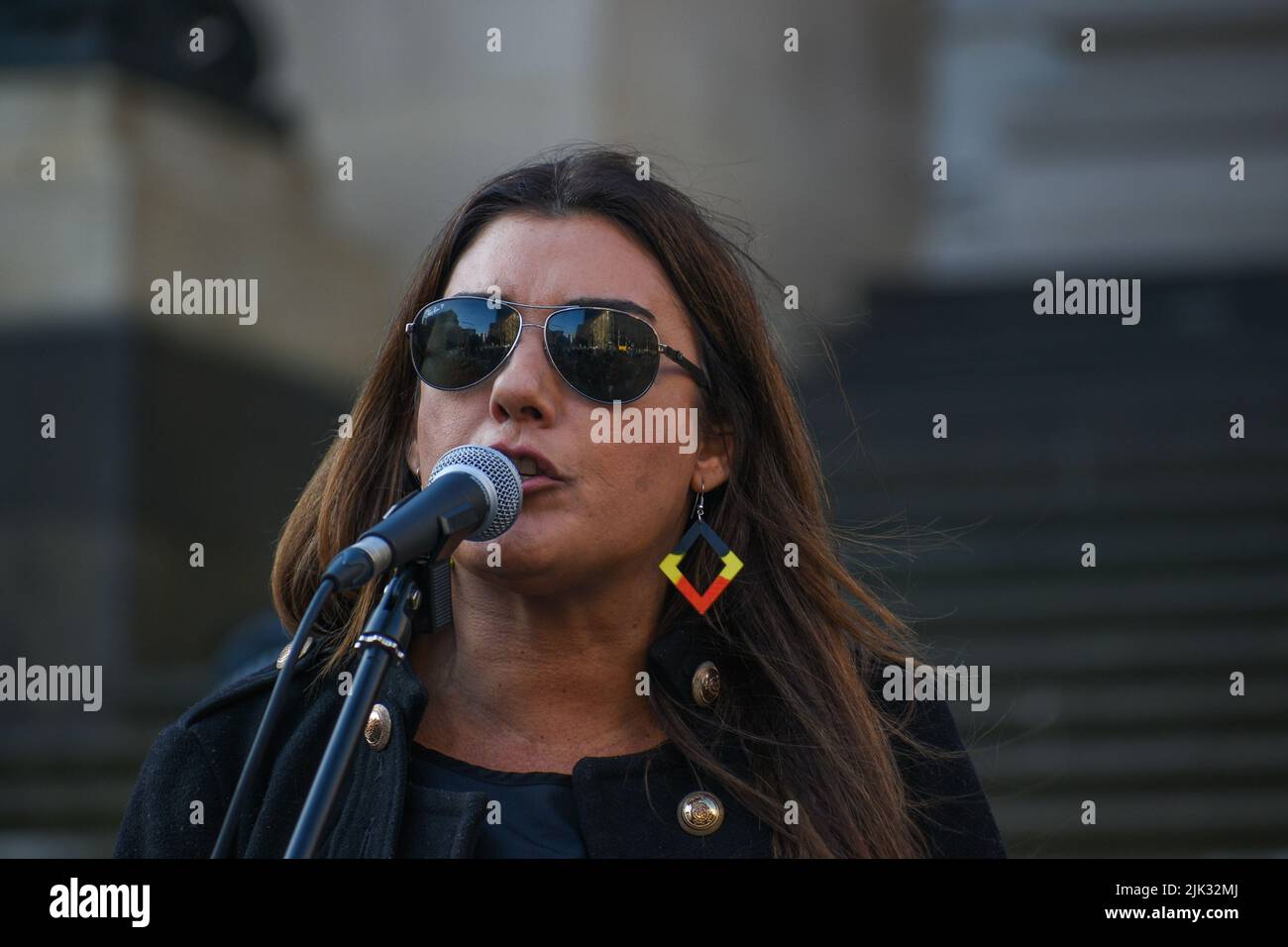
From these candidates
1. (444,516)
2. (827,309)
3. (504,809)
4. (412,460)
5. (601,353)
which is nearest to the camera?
(444,516)

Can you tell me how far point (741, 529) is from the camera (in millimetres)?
3490

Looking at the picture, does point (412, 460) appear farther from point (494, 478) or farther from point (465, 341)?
point (494, 478)

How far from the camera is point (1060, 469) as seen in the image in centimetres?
968

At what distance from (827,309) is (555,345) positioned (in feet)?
31.3

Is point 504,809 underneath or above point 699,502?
underneath

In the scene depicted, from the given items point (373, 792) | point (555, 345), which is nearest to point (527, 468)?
point (555, 345)

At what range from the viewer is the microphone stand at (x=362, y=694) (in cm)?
214

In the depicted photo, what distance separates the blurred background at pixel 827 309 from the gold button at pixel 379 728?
3872mm

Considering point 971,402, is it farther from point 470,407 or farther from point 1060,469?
point 470,407

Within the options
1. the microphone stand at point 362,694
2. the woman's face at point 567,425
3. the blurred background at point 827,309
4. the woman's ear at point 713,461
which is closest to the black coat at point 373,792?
the woman's face at point 567,425

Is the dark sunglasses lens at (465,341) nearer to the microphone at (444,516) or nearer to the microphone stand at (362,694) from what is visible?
the microphone at (444,516)

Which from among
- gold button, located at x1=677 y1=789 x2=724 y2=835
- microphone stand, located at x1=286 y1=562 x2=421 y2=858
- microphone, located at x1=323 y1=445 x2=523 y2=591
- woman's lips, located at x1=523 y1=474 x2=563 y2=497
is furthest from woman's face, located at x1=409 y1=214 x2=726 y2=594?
microphone stand, located at x1=286 y1=562 x2=421 y2=858

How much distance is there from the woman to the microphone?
310mm
